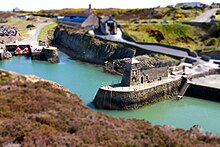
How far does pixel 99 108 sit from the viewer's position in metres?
28.6

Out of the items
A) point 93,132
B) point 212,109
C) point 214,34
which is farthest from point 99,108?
point 214,34

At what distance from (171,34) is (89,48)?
14.3 m

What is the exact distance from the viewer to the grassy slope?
54.4 meters

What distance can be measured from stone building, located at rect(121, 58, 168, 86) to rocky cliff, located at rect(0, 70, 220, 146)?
1226cm

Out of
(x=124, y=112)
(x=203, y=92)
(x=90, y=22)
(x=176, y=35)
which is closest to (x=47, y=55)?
(x=90, y=22)

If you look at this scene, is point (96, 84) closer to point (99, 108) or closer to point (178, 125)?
point (99, 108)

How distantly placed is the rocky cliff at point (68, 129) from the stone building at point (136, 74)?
12.3 metres

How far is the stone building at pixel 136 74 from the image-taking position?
1183 inches

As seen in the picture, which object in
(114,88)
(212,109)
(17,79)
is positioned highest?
(17,79)

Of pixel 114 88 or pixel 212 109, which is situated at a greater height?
pixel 114 88

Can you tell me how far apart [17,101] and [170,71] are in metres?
22.2

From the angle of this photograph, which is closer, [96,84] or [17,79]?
[17,79]

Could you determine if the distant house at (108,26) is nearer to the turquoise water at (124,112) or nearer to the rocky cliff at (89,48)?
the rocky cliff at (89,48)

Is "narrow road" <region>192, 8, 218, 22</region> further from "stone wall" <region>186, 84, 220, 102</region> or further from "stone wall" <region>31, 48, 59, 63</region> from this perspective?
"stone wall" <region>186, 84, 220, 102</region>
